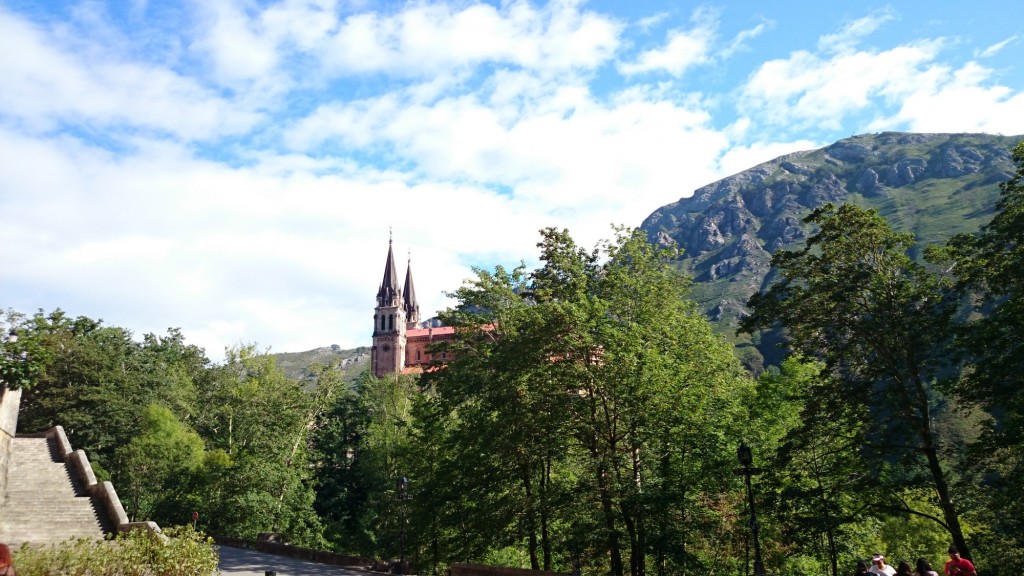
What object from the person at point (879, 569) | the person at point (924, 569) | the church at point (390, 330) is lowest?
the person at point (879, 569)

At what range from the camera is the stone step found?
64.2 ft

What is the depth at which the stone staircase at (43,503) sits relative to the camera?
1958 centimetres

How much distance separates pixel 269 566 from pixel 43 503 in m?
7.44

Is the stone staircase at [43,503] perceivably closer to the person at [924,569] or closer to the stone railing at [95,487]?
the stone railing at [95,487]

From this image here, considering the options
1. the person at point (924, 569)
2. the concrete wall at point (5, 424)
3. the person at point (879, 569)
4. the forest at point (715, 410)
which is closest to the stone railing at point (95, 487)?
the concrete wall at point (5, 424)

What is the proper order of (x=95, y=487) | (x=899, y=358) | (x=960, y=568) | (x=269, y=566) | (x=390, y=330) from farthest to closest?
Answer: (x=390, y=330) → (x=269, y=566) → (x=95, y=487) → (x=899, y=358) → (x=960, y=568)

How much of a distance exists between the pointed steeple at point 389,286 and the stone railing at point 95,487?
4294 inches

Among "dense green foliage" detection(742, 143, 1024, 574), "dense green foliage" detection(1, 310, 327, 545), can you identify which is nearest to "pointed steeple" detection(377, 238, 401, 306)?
"dense green foliage" detection(1, 310, 327, 545)

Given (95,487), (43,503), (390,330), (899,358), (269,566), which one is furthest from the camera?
(390,330)

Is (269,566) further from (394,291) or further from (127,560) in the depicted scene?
(394,291)

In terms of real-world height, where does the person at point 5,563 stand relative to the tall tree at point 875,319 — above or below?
below

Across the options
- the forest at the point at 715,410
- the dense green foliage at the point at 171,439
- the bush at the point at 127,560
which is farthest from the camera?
the dense green foliage at the point at 171,439

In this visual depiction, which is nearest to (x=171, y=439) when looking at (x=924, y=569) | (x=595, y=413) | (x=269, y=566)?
(x=269, y=566)

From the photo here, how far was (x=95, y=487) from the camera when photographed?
22688 mm
